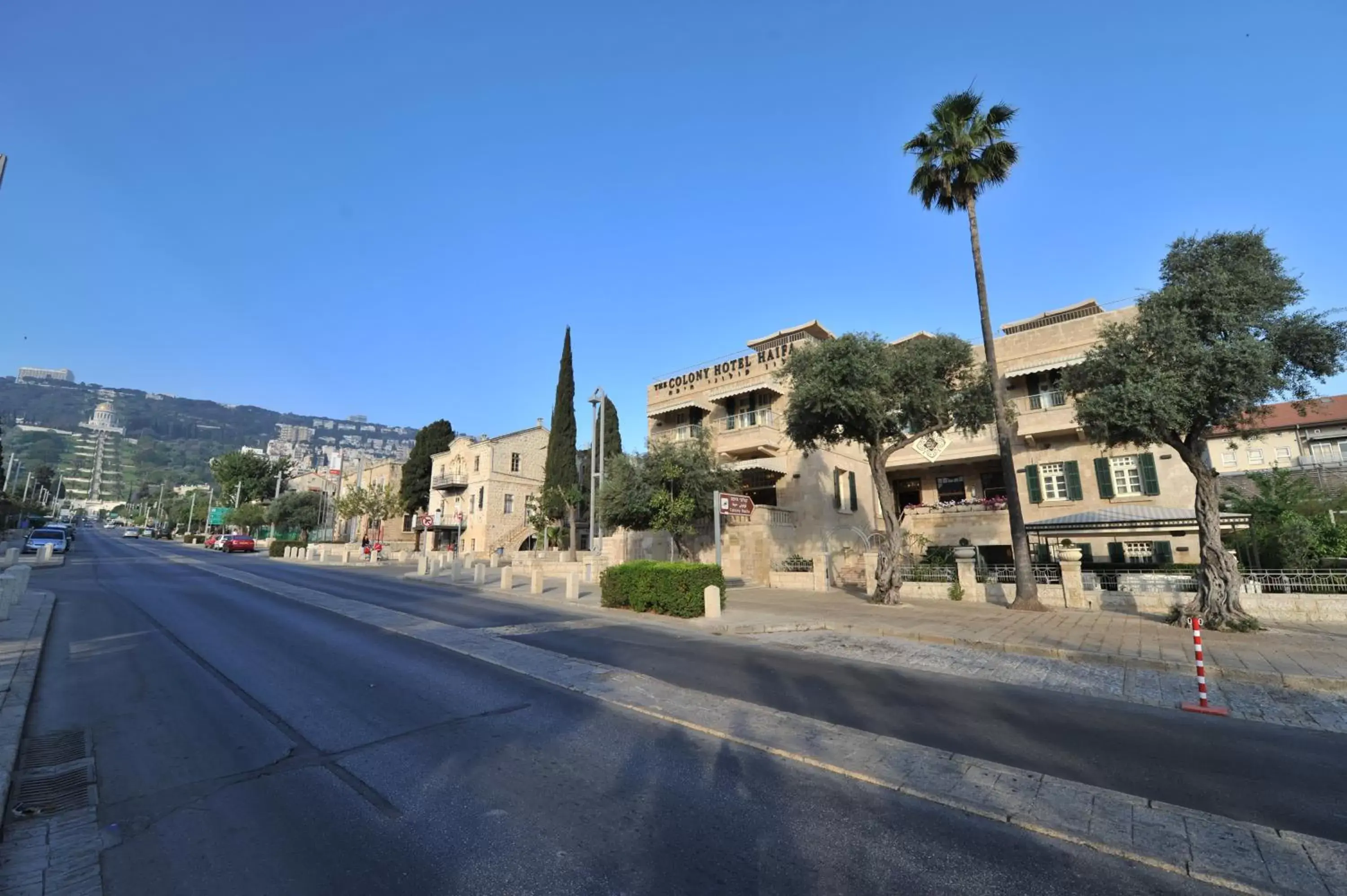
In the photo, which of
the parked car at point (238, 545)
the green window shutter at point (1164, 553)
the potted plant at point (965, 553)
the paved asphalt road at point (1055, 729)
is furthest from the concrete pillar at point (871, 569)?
the parked car at point (238, 545)

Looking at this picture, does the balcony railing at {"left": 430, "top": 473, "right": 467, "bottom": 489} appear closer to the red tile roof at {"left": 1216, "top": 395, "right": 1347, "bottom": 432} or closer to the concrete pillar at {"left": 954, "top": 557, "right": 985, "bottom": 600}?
the concrete pillar at {"left": 954, "top": 557, "right": 985, "bottom": 600}

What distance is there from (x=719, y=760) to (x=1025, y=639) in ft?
29.9

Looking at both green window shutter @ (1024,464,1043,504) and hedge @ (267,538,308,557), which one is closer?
green window shutter @ (1024,464,1043,504)

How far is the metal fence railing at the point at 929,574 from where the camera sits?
734 inches

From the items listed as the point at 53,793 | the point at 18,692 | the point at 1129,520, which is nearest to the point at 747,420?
the point at 1129,520

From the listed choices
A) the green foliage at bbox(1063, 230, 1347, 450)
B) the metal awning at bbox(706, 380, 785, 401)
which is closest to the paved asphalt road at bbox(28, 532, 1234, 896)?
the green foliage at bbox(1063, 230, 1347, 450)

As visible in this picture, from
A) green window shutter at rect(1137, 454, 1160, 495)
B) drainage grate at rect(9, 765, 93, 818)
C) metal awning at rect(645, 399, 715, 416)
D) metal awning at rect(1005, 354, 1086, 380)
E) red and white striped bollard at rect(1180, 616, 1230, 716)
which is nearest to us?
drainage grate at rect(9, 765, 93, 818)

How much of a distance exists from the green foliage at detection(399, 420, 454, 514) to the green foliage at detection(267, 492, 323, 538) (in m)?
13.2

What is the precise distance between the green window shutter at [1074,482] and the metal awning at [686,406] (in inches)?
646

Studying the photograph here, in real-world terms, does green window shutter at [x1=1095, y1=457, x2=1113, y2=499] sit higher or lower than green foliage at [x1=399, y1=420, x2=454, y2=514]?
lower

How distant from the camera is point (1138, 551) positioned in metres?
24.1

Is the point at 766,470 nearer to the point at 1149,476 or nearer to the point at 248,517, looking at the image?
the point at 1149,476

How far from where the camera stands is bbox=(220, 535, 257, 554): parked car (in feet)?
160

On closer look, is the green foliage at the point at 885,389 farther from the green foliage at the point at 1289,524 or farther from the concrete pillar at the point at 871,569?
the green foliage at the point at 1289,524
